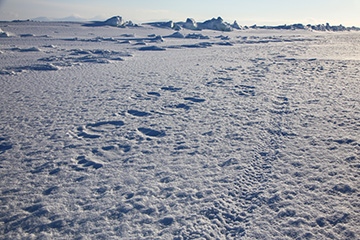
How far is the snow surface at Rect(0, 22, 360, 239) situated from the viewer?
155 centimetres

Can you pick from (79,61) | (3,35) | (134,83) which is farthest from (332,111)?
(3,35)

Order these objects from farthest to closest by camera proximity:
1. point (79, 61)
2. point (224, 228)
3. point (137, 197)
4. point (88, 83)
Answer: point (79, 61), point (88, 83), point (137, 197), point (224, 228)

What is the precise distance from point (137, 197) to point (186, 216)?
1.39ft

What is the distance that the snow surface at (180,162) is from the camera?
1.55 m

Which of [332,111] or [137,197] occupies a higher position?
[332,111]

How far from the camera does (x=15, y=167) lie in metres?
2.16

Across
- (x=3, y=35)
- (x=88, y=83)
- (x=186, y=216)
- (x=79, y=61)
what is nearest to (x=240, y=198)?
(x=186, y=216)

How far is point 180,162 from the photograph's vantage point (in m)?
2.26

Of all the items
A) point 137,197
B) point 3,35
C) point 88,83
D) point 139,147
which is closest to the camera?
point 137,197

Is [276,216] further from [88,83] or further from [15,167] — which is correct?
[88,83]

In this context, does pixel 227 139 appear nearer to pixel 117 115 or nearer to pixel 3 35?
pixel 117 115

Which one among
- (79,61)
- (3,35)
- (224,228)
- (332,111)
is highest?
(3,35)

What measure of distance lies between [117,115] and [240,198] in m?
2.27

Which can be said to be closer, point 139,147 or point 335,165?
point 335,165
